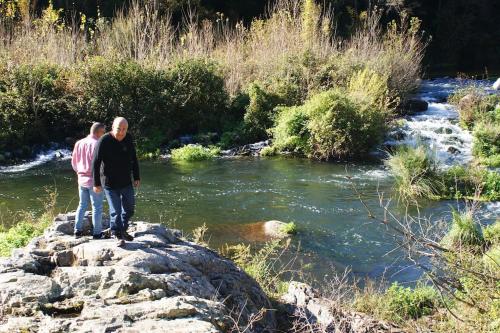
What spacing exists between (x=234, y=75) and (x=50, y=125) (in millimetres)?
6894

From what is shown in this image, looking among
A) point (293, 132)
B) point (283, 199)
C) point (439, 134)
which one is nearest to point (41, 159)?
point (293, 132)

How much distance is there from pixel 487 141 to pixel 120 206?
12.7 meters

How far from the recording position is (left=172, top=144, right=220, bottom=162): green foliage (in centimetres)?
1705

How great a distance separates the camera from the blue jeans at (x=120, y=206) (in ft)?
20.1

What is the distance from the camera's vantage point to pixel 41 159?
17266 millimetres

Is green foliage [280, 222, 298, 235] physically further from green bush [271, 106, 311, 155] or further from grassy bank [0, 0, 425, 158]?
green bush [271, 106, 311, 155]

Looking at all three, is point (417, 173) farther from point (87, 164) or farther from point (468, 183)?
point (87, 164)

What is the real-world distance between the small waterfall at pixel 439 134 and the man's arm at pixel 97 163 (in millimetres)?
10410

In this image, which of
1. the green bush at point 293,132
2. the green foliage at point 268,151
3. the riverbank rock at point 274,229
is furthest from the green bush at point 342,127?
the riverbank rock at point 274,229

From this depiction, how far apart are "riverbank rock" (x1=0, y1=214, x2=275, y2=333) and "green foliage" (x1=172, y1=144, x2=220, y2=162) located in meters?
10.8

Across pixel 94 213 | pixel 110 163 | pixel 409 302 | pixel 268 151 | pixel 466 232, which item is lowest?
pixel 268 151

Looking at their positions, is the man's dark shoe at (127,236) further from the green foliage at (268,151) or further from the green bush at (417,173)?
the green foliage at (268,151)

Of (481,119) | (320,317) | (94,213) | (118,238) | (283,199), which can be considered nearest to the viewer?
(320,317)

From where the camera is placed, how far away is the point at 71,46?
20.0 m
